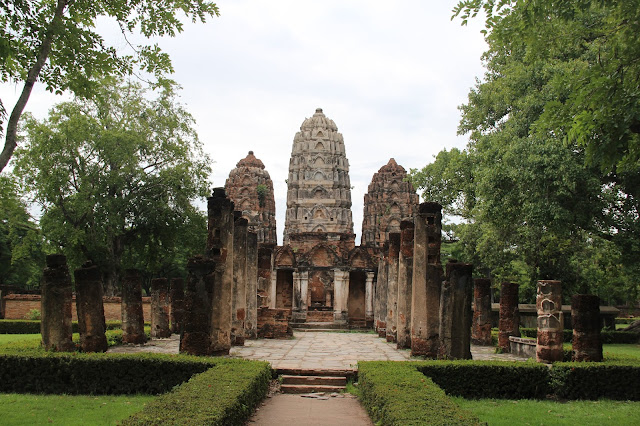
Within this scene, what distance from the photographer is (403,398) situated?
26.7 feet

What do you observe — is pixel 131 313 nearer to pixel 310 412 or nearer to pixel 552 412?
pixel 310 412

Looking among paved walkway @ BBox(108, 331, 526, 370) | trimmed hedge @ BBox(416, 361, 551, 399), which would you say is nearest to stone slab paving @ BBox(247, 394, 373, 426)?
trimmed hedge @ BBox(416, 361, 551, 399)

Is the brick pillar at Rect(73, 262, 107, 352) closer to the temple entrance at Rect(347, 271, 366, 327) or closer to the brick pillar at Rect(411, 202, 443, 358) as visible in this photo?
the brick pillar at Rect(411, 202, 443, 358)

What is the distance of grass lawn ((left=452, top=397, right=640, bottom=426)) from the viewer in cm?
893

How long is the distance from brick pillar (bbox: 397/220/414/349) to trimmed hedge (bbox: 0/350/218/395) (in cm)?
835

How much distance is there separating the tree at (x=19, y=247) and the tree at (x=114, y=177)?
131 cm

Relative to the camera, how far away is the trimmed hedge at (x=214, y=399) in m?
6.74

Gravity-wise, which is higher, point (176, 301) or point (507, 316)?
point (176, 301)

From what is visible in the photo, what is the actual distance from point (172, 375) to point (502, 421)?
5422mm

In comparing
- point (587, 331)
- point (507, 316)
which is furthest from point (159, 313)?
point (587, 331)

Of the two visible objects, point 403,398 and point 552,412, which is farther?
point 552,412

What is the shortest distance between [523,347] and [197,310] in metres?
8.70

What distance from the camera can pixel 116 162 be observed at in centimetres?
3059

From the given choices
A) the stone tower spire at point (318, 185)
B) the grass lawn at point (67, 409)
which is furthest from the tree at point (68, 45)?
the stone tower spire at point (318, 185)
